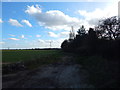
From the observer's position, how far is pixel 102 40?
1174 cm

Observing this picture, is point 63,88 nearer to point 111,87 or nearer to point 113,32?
point 111,87

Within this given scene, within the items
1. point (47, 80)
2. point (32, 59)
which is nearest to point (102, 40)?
point (47, 80)

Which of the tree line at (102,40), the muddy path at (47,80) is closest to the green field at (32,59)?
the muddy path at (47,80)

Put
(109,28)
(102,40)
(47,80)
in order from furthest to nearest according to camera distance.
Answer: (109,28), (102,40), (47,80)

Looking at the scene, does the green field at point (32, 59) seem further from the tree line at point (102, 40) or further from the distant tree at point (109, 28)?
the distant tree at point (109, 28)

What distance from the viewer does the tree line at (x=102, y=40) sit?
29.0 ft

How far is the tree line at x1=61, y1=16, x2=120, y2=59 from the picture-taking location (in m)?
8.85

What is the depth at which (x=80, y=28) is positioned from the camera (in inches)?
1668

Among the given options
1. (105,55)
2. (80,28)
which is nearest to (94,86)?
(105,55)

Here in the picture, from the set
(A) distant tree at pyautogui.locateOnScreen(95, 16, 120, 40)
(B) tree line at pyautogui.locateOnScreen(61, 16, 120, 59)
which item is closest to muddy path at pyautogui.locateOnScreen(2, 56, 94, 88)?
(B) tree line at pyautogui.locateOnScreen(61, 16, 120, 59)

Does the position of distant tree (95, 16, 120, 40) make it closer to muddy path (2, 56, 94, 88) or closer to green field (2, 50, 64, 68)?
green field (2, 50, 64, 68)

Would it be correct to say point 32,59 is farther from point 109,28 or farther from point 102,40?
point 109,28

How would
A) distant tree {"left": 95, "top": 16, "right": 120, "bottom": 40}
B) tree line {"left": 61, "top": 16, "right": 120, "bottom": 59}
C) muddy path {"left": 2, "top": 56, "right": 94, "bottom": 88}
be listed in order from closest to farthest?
1. muddy path {"left": 2, "top": 56, "right": 94, "bottom": 88}
2. tree line {"left": 61, "top": 16, "right": 120, "bottom": 59}
3. distant tree {"left": 95, "top": 16, "right": 120, "bottom": 40}

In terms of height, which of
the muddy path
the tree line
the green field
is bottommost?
the green field
